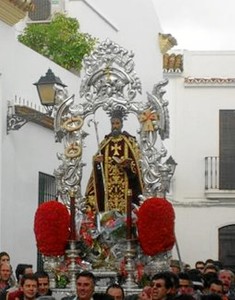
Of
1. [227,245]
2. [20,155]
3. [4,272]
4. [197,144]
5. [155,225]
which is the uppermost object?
[197,144]

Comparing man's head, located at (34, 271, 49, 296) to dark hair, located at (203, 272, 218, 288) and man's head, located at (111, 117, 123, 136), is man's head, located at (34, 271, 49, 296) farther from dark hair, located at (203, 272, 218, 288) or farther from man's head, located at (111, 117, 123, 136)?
man's head, located at (111, 117, 123, 136)

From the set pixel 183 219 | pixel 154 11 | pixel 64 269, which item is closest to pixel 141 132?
pixel 64 269

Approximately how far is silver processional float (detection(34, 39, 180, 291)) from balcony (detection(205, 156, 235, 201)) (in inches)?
561

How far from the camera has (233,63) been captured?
30328mm

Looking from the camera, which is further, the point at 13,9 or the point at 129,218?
the point at 13,9

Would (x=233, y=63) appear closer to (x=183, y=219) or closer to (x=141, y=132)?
(x=183, y=219)

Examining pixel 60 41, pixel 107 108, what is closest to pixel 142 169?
pixel 107 108

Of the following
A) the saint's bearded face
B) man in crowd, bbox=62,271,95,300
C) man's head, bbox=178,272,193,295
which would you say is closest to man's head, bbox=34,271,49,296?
man's head, bbox=178,272,193,295

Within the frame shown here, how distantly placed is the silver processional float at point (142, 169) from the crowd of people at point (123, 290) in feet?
2.25

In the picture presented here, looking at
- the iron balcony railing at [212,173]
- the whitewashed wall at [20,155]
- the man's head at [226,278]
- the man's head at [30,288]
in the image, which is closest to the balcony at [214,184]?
the iron balcony railing at [212,173]

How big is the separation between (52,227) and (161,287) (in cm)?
459

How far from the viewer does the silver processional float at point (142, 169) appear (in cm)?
1448

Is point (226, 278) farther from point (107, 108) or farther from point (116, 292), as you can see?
point (116, 292)

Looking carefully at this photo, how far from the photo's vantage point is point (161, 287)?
33.3ft
